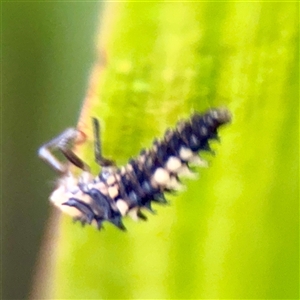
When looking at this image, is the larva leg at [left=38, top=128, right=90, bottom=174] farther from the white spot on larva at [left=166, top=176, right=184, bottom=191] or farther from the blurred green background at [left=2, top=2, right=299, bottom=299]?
the white spot on larva at [left=166, top=176, right=184, bottom=191]

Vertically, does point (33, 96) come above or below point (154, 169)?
above

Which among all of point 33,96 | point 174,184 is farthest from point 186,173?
point 33,96

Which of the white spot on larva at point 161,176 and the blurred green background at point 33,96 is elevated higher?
the blurred green background at point 33,96

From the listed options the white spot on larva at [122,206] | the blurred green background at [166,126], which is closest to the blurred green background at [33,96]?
the blurred green background at [166,126]

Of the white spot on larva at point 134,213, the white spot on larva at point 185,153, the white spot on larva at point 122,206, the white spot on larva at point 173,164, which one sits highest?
the white spot on larva at point 185,153

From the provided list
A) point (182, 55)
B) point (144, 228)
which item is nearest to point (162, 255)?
point (144, 228)

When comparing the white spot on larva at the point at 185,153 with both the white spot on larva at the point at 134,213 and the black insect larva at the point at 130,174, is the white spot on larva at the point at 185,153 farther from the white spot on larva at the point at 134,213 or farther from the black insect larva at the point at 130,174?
the white spot on larva at the point at 134,213

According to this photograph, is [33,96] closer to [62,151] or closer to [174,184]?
[62,151]
